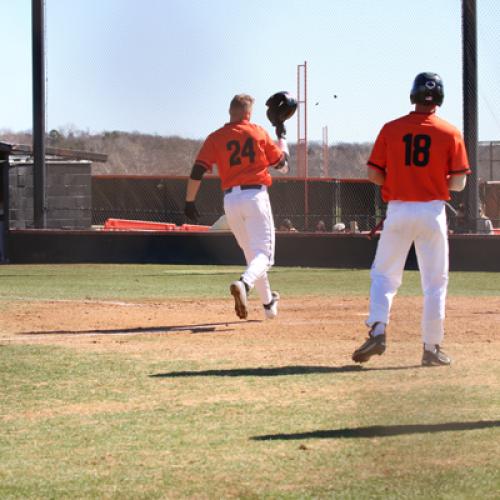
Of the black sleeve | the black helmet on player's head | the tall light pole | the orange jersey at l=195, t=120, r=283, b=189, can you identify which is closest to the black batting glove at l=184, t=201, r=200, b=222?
the black sleeve

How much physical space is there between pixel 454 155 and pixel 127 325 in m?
4.11

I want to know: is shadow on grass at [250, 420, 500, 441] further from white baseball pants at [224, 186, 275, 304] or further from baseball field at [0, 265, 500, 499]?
white baseball pants at [224, 186, 275, 304]

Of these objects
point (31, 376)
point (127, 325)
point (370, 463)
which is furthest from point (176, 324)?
point (370, 463)

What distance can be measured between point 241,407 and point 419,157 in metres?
2.44

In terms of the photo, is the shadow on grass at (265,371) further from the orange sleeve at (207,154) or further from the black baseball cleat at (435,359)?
the orange sleeve at (207,154)

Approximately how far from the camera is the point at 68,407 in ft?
22.6

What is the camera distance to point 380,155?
8.41 metres

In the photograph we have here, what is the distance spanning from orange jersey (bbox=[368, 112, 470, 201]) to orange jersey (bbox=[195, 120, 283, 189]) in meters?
2.54

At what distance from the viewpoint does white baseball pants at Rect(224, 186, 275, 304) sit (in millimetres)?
10789

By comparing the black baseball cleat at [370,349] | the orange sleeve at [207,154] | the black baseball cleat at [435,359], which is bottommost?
the black baseball cleat at [435,359]

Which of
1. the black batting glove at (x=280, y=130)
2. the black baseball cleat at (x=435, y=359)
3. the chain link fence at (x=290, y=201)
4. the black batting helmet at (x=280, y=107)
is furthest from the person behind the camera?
the chain link fence at (x=290, y=201)

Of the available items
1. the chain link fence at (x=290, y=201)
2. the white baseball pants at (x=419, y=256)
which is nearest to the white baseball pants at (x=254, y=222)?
the white baseball pants at (x=419, y=256)

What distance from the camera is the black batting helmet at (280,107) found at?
40.0ft

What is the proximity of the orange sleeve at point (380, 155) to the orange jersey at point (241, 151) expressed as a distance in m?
2.48
